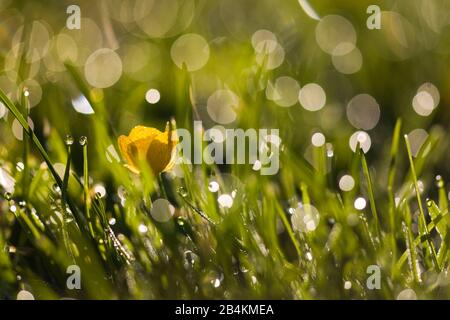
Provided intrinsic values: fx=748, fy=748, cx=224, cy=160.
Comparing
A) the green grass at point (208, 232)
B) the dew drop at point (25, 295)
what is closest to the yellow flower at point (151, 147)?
the green grass at point (208, 232)

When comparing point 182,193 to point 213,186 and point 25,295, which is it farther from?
point 25,295

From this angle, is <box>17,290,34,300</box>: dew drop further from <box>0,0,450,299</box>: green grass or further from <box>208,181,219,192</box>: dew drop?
<box>208,181,219,192</box>: dew drop

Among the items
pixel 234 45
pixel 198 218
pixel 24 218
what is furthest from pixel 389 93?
pixel 24 218

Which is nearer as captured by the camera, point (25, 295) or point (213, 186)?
point (25, 295)

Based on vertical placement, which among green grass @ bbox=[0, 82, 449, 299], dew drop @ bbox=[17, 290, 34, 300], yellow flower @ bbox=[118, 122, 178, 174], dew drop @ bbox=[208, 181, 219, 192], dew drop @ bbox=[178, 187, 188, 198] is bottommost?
dew drop @ bbox=[17, 290, 34, 300]

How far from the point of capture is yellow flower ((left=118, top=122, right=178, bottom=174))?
3.12ft

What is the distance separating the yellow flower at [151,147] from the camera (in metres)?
0.95

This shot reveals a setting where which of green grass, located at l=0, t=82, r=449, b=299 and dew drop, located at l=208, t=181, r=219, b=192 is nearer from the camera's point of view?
green grass, located at l=0, t=82, r=449, b=299

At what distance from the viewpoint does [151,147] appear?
952 millimetres

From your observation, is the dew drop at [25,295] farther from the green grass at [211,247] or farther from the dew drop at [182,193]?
the dew drop at [182,193]

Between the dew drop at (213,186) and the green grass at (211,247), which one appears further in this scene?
the dew drop at (213,186)

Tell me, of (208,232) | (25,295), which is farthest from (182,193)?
(25,295)

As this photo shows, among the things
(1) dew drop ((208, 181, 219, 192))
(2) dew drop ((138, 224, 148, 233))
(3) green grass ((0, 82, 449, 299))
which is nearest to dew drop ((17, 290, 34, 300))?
(3) green grass ((0, 82, 449, 299))

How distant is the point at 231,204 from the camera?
978 millimetres
